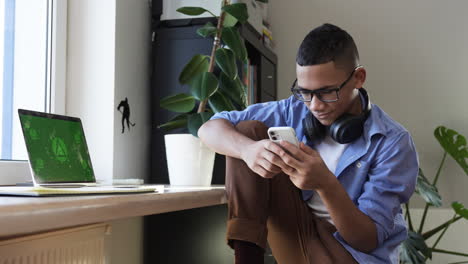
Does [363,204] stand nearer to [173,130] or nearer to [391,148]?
[391,148]

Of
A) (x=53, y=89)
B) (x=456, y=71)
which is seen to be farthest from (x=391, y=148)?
(x=456, y=71)

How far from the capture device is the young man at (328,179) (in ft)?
4.07

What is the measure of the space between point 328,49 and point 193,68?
0.75 meters

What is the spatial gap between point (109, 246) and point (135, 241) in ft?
0.55

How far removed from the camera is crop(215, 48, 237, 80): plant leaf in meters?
1.88

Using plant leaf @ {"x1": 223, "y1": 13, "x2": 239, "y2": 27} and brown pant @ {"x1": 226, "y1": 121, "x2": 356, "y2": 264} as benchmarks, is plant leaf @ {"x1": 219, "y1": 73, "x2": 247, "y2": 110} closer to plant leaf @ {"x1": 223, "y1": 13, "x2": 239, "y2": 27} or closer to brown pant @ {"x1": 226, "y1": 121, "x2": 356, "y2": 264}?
plant leaf @ {"x1": 223, "y1": 13, "x2": 239, "y2": 27}

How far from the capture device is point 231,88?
1944 mm

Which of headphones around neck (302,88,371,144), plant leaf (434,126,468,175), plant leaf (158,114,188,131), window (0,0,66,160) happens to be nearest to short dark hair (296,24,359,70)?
headphones around neck (302,88,371,144)

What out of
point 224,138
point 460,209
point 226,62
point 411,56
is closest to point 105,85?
point 226,62

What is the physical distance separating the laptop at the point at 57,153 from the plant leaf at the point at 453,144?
1.78m

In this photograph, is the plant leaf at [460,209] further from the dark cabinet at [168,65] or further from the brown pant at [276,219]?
the brown pant at [276,219]

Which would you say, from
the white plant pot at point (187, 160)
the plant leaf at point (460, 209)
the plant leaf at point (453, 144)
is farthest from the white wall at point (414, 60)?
the white plant pot at point (187, 160)

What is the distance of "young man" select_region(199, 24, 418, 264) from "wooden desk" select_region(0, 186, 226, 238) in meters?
0.18

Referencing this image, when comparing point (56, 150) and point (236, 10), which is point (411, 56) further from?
point (56, 150)
